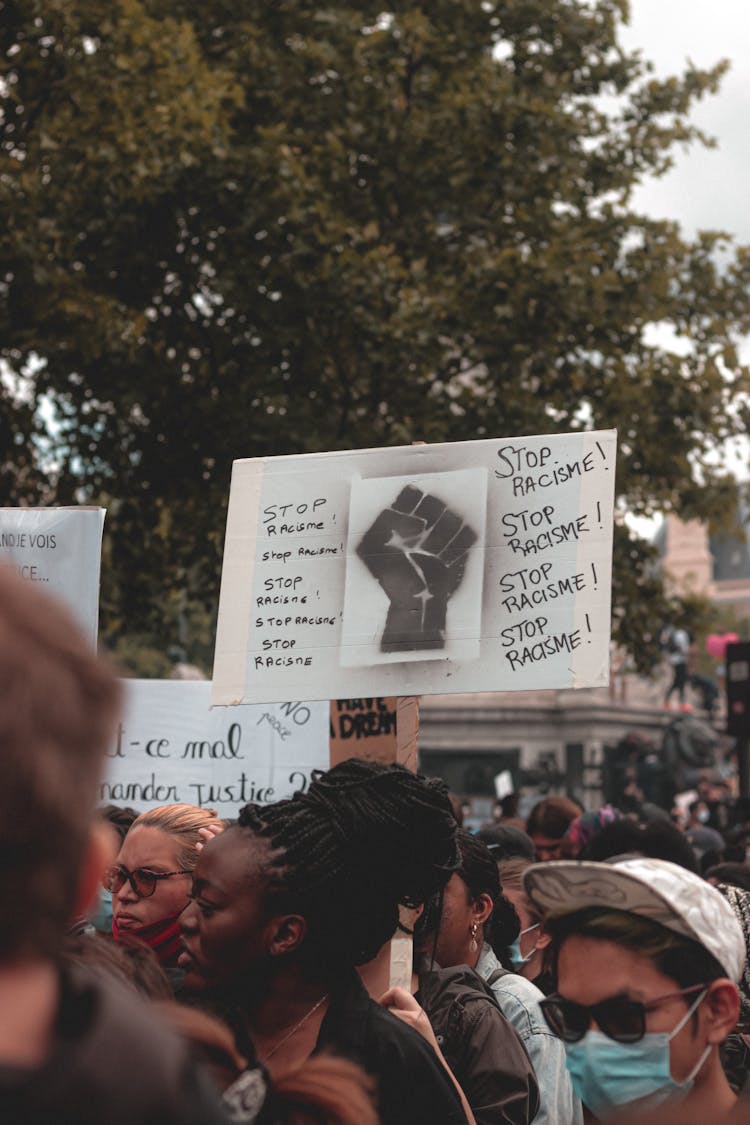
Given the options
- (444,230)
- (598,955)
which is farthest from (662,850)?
(444,230)

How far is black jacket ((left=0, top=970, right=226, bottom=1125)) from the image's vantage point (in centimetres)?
114

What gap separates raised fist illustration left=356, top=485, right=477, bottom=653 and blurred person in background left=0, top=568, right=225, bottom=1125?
2.89 meters

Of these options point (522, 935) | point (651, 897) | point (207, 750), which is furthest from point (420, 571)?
point (207, 750)

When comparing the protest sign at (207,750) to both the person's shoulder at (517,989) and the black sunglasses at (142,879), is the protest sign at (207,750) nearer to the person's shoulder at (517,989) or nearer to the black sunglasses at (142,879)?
the person's shoulder at (517,989)

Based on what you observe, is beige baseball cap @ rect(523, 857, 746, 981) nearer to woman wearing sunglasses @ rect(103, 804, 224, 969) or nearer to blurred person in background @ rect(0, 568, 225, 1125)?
blurred person in background @ rect(0, 568, 225, 1125)

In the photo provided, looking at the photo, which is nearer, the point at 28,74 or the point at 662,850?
the point at 662,850

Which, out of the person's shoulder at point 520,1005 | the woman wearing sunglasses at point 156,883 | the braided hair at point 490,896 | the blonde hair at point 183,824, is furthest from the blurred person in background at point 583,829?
the woman wearing sunglasses at point 156,883

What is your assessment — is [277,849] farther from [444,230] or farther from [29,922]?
[444,230]

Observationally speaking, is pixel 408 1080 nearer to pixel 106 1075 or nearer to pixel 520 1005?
pixel 520 1005

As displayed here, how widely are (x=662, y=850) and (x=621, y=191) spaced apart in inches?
392

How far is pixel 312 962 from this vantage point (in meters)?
2.88

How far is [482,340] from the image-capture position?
13539 mm

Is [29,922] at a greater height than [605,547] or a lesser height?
lesser

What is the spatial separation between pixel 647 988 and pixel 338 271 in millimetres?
11030
